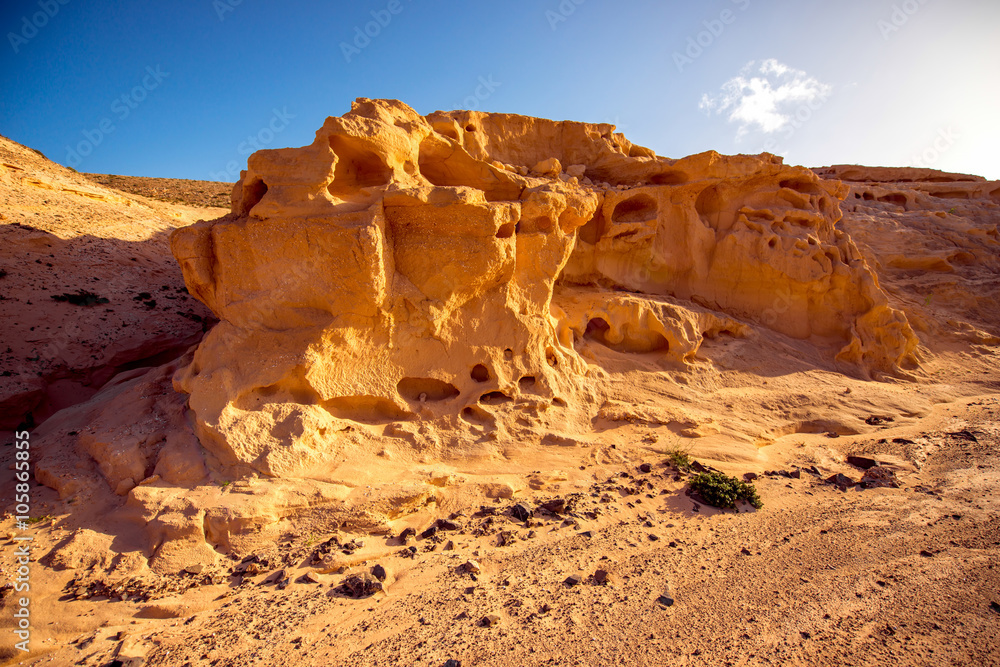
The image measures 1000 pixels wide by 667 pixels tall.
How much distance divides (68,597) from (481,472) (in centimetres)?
392

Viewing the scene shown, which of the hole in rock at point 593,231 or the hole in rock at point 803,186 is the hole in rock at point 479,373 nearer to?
the hole in rock at point 593,231

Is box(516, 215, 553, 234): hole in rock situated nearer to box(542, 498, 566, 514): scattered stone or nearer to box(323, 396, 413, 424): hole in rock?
box(323, 396, 413, 424): hole in rock

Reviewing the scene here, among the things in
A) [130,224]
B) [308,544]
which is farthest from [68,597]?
[130,224]

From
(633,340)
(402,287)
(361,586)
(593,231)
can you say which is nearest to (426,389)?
(402,287)

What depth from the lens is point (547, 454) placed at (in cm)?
610

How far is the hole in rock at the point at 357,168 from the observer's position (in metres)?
6.26

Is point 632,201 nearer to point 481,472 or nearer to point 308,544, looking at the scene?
point 481,472

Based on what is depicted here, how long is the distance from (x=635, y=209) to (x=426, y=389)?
20.3 ft

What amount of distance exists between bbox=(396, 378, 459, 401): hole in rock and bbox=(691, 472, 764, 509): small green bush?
347 cm

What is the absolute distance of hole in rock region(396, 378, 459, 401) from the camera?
636 cm

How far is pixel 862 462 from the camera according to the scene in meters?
6.24

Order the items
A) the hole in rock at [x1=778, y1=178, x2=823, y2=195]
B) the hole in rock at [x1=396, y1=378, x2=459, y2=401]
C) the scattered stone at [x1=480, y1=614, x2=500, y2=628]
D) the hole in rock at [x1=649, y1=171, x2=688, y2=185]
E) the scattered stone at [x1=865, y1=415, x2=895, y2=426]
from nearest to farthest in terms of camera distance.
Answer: the scattered stone at [x1=480, y1=614, x2=500, y2=628]
the hole in rock at [x1=396, y1=378, x2=459, y2=401]
the scattered stone at [x1=865, y1=415, x2=895, y2=426]
the hole in rock at [x1=649, y1=171, x2=688, y2=185]
the hole in rock at [x1=778, y1=178, x2=823, y2=195]

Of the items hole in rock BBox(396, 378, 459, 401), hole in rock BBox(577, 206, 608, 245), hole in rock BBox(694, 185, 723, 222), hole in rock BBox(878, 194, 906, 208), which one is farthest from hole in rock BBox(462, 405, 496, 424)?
hole in rock BBox(878, 194, 906, 208)

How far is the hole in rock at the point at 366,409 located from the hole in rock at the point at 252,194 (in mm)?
2995
